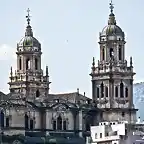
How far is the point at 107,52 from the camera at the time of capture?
127938mm

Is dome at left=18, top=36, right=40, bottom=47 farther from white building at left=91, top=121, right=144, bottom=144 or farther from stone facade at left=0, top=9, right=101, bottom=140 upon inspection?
white building at left=91, top=121, right=144, bottom=144

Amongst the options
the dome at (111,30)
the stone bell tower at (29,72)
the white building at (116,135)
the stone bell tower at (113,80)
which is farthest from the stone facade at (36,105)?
the white building at (116,135)

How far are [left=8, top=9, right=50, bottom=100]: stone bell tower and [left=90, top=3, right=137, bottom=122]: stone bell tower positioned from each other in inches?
226

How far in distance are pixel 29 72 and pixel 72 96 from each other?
17.2 feet

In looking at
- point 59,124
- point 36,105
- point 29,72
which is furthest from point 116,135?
point 29,72

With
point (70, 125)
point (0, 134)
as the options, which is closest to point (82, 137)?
point (70, 125)

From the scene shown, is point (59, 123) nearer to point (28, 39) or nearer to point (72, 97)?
point (72, 97)

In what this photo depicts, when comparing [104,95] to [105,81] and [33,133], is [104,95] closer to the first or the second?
[105,81]

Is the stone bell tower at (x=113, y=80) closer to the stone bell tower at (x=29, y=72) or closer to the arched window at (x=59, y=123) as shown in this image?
the arched window at (x=59, y=123)

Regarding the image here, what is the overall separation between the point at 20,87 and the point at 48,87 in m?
3.25

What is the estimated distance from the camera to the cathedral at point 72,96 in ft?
407

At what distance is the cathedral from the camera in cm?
12406

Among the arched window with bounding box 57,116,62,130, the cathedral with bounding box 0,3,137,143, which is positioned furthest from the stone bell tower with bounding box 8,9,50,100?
the arched window with bounding box 57,116,62,130

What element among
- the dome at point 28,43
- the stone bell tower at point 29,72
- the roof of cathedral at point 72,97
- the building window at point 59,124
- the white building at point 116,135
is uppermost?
the dome at point 28,43
